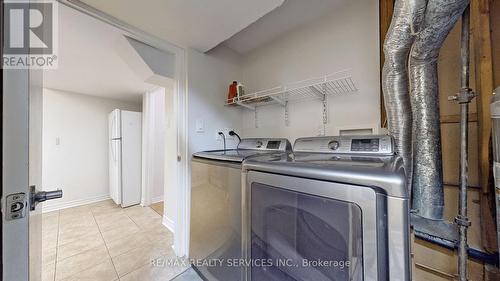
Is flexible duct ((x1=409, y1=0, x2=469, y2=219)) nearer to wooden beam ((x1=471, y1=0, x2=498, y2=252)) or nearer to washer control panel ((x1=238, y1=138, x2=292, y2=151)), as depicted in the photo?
wooden beam ((x1=471, y1=0, x2=498, y2=252))

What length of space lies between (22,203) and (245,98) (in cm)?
158

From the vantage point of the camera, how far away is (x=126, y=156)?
3055mm

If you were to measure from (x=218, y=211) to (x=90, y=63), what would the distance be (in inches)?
84.2

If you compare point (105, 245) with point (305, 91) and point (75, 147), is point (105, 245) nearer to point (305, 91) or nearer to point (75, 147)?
point (75, 147)

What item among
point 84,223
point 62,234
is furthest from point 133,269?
point 84,223

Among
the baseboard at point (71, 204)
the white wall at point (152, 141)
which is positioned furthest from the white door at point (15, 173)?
the baseboard at point (71, 204)

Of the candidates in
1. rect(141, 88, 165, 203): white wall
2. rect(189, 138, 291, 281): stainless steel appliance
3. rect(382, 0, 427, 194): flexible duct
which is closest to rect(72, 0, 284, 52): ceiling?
rect(382, 0, 427, 194): flexible duct

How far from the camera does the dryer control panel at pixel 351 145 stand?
952 mm

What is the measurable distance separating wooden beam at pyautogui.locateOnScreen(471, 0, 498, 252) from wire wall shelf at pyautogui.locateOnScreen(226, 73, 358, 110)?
55cm

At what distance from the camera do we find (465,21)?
0.83 m

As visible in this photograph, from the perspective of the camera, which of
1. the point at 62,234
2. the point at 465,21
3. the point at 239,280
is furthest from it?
→ the point at 62,234

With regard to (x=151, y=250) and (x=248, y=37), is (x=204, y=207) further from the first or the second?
(x=248, y=37)

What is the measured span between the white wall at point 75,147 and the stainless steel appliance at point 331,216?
3545 mm

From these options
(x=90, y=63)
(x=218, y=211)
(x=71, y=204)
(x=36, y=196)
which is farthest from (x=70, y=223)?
(x=36, y=196)
